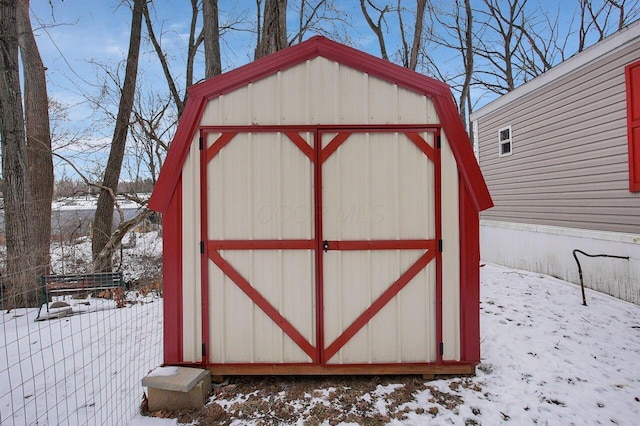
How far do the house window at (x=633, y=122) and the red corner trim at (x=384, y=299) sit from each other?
14.0ft

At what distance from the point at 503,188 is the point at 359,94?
685 centimetres

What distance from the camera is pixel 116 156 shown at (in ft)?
28.7

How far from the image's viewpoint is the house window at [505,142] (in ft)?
26.2

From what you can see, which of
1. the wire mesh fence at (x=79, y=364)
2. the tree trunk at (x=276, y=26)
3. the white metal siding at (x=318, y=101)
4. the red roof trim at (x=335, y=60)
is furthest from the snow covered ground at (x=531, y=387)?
the tree trunk at (x=276, y=26)

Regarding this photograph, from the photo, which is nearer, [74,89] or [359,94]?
[359,94]

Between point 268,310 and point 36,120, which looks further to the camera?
point 36,120

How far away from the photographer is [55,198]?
924 centimetres

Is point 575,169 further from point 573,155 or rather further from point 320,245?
point 320,245

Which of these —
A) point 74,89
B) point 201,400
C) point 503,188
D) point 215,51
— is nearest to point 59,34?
point 74,89

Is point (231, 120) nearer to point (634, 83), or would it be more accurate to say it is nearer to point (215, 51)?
point (215, 51)

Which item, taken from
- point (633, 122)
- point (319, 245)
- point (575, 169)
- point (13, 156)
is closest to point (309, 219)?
point (319, 245)

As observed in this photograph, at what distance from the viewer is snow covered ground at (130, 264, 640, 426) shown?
2545 millimetres

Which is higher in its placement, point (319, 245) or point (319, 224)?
point (319, 224)

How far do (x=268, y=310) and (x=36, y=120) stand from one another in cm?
824
